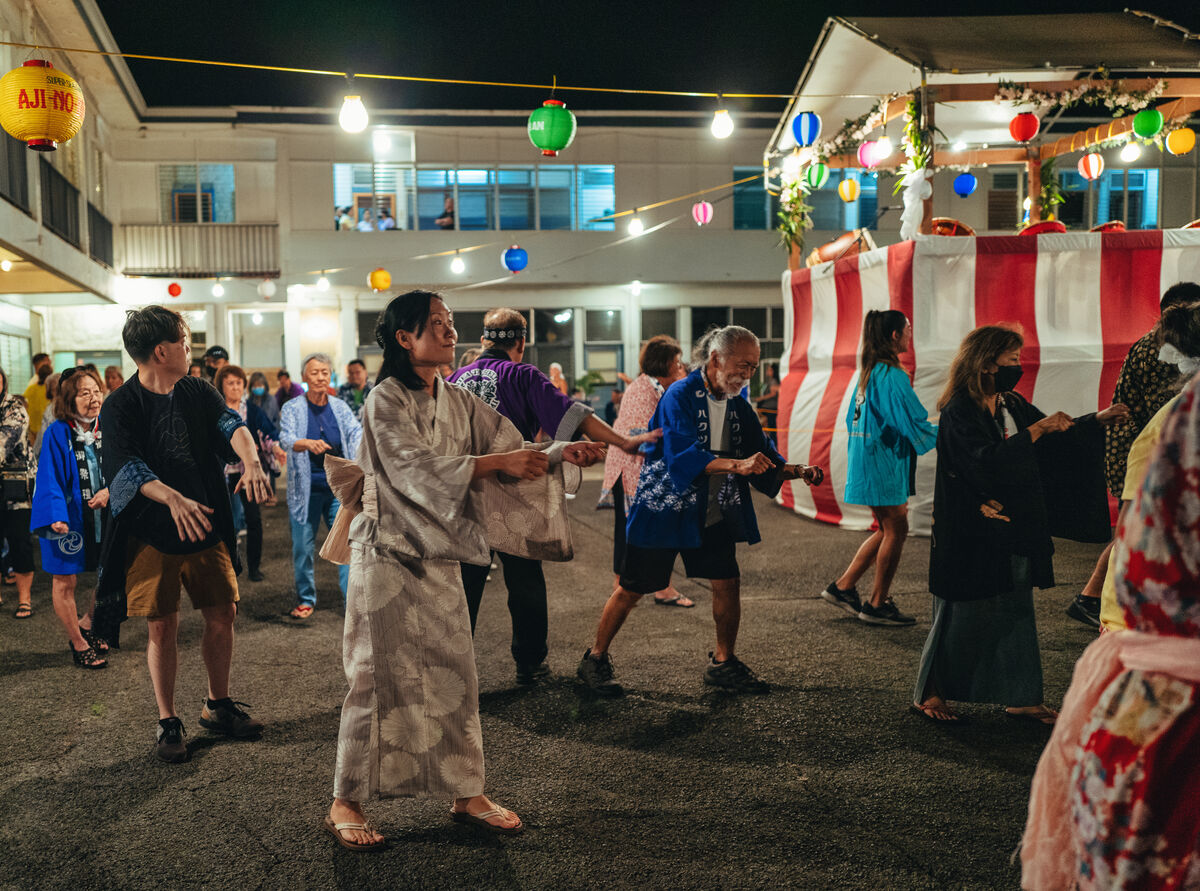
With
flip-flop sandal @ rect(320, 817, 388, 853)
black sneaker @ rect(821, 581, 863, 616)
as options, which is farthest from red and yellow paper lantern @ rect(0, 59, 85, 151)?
black sneaker @ rect(821, 581, 863, 616)

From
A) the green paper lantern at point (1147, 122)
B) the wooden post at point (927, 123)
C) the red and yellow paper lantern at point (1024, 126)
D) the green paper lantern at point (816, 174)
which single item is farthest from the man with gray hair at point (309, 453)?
the green paper lantern at point (1147, 122)

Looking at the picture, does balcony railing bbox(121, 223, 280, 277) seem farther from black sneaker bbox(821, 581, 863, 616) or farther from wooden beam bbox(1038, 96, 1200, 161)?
black sneaker bbox(821, 581, 863, 616)

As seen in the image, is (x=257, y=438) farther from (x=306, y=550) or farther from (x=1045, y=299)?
(x=1045, y=299)

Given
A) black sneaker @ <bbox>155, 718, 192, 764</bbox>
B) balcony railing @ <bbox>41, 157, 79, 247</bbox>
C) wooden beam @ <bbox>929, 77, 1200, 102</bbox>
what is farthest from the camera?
balcony railing @ <bbox>41, 157, 79, 247</bbox>

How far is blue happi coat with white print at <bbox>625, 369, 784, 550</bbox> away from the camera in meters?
4.21

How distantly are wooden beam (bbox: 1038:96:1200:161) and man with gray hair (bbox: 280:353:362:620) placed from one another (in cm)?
867

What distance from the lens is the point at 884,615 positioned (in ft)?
18.2

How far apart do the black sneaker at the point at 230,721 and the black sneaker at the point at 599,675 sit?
1.50m

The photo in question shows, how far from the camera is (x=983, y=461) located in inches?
145

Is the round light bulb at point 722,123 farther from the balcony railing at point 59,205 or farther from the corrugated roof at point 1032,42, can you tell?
the balcony railing at point 59,205

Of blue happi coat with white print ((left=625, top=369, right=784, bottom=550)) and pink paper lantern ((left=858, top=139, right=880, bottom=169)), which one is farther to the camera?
pink paper lantern ((left=858, top=139, right=880, bottom=169))

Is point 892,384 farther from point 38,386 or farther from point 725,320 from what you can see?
point 725,320

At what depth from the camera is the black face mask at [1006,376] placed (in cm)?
382

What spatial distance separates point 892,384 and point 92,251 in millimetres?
17389
